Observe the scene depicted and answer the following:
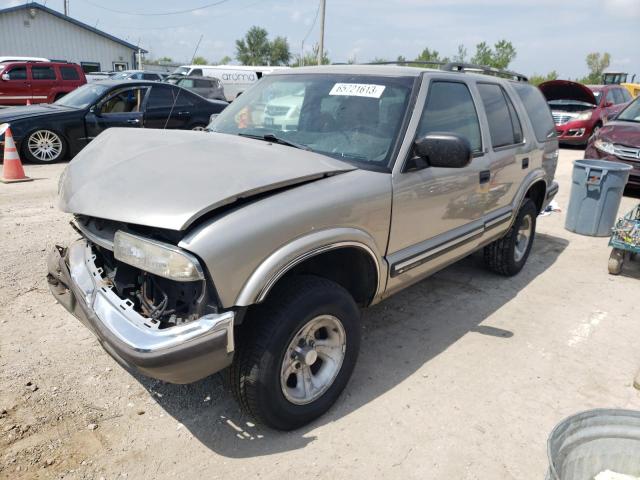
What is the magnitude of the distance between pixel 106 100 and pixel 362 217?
8.39 metres

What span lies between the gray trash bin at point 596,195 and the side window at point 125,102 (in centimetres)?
792

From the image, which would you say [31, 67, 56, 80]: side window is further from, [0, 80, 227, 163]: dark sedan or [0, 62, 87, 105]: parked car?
[0, 80, 227, 163]: dark sedan

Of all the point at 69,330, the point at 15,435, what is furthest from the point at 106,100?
the point at 15,435

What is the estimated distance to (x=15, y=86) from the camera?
14.9 m

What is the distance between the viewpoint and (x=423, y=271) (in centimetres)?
338

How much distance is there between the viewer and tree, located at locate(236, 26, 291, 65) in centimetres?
6944

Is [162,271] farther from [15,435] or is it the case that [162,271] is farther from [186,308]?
[15,435]

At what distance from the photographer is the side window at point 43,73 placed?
50.0ft

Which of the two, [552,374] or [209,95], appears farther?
[209,95]

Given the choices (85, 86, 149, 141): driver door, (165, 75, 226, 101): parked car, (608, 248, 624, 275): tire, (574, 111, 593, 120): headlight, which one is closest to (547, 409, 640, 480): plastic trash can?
(608, 248, 624, 275): tire

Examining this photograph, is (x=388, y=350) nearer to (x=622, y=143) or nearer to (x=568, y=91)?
(x=622, y=143)

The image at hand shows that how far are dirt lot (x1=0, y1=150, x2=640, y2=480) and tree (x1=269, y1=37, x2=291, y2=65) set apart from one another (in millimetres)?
69882

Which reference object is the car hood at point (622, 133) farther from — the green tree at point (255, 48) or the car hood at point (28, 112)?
the green tree at point (255, 48)

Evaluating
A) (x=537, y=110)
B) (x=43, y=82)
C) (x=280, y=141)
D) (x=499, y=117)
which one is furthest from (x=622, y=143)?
(x=43, y=82)
